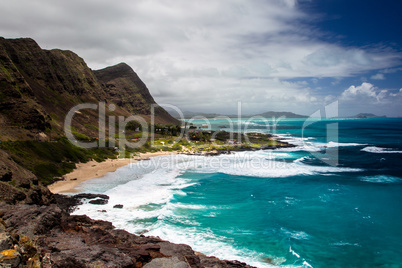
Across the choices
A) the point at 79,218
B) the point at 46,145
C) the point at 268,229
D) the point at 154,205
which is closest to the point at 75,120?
the point at 46,145

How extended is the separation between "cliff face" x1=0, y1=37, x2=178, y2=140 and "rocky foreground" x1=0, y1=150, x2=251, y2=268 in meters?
22.3

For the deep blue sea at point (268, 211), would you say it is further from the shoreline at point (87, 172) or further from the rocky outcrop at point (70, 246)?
the rocky outcrop at point (70, 246)

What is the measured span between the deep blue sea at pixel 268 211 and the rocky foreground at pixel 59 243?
4.14 meters

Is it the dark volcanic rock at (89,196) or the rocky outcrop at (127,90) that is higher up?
the rocky outcrop at (127,90)

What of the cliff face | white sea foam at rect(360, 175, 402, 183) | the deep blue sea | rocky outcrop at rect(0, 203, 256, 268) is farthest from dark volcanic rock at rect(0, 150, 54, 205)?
white sea foam at rect(360, 175, 402, 183)

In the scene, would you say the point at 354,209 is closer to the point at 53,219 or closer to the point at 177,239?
the point at 177,239

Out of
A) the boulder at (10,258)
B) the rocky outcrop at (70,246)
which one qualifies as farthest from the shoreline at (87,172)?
the boulder at (10,258)

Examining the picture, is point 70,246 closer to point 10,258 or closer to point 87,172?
point 10,258

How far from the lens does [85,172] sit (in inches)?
1358

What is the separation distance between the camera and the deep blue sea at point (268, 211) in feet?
Result: 53.5

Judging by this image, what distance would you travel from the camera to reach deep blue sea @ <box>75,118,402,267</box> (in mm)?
16297

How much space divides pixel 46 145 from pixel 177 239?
2841 cm

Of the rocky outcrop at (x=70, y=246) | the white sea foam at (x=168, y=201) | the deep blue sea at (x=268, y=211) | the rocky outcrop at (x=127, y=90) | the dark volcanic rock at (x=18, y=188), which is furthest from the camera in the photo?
the rocky outcrop at (x=127, y=90)

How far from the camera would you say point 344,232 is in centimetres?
1911
